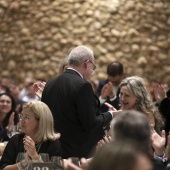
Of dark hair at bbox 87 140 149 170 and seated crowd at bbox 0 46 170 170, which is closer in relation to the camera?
dark hair at bbox 87 140 149 170

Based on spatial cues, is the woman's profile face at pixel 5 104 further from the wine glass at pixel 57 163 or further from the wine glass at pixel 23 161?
the wine glass at pixel 57 163

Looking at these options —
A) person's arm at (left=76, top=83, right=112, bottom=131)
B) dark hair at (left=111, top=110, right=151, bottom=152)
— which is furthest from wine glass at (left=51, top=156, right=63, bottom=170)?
person's arm at (left=76, top=83, right=112, bottom=131)

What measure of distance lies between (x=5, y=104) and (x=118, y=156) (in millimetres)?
5386

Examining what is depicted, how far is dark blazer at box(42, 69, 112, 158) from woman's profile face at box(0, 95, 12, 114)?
7.54ft

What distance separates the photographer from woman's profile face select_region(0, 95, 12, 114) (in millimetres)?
7327

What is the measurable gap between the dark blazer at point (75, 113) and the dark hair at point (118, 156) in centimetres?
264

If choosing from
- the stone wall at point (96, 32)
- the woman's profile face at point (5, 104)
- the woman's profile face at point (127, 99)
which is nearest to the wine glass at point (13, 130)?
the woman's profile face at point (127, 99)

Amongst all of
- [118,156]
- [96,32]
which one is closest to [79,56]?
[118,156]

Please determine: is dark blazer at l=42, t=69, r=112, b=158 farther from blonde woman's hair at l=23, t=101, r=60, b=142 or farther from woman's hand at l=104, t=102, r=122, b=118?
blonde woman's hair at l=23, t=101, r=60, b=142

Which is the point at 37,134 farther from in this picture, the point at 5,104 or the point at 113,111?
the point at 5,104

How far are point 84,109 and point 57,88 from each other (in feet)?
1.09

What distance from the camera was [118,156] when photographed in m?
2.15

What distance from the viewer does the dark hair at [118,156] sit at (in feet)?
7.04

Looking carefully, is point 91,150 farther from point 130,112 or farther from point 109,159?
point 109,159
